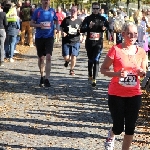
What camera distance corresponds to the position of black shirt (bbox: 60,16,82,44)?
12930 millimetres

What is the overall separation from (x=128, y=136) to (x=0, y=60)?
9.38m

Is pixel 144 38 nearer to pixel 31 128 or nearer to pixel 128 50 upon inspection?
pixel 31 128

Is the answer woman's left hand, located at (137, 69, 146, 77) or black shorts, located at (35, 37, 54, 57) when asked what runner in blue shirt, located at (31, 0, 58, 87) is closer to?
black shorts, located at (35, 37, 54, 57)

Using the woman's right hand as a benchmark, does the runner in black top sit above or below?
below

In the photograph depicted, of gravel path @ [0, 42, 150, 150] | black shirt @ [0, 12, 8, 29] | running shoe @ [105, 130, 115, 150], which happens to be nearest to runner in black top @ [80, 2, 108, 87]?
gravel path @ [0, 42, 150, 150]

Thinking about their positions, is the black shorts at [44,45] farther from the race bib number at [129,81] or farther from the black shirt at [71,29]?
the race bib number at [129,81]

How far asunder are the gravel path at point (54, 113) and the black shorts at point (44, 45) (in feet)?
2.67

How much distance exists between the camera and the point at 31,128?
761cm

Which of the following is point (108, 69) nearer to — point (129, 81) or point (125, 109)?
point (129, 81)

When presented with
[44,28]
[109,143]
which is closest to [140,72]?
[109,143]

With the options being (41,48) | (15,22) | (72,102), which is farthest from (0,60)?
(72,102)

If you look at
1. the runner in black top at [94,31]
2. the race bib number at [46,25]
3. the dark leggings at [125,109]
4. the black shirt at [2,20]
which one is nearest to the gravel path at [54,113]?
the runner in black top at [94,31]

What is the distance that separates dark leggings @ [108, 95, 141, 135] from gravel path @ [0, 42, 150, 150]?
2.57 ft

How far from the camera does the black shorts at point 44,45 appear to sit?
11.1 m
